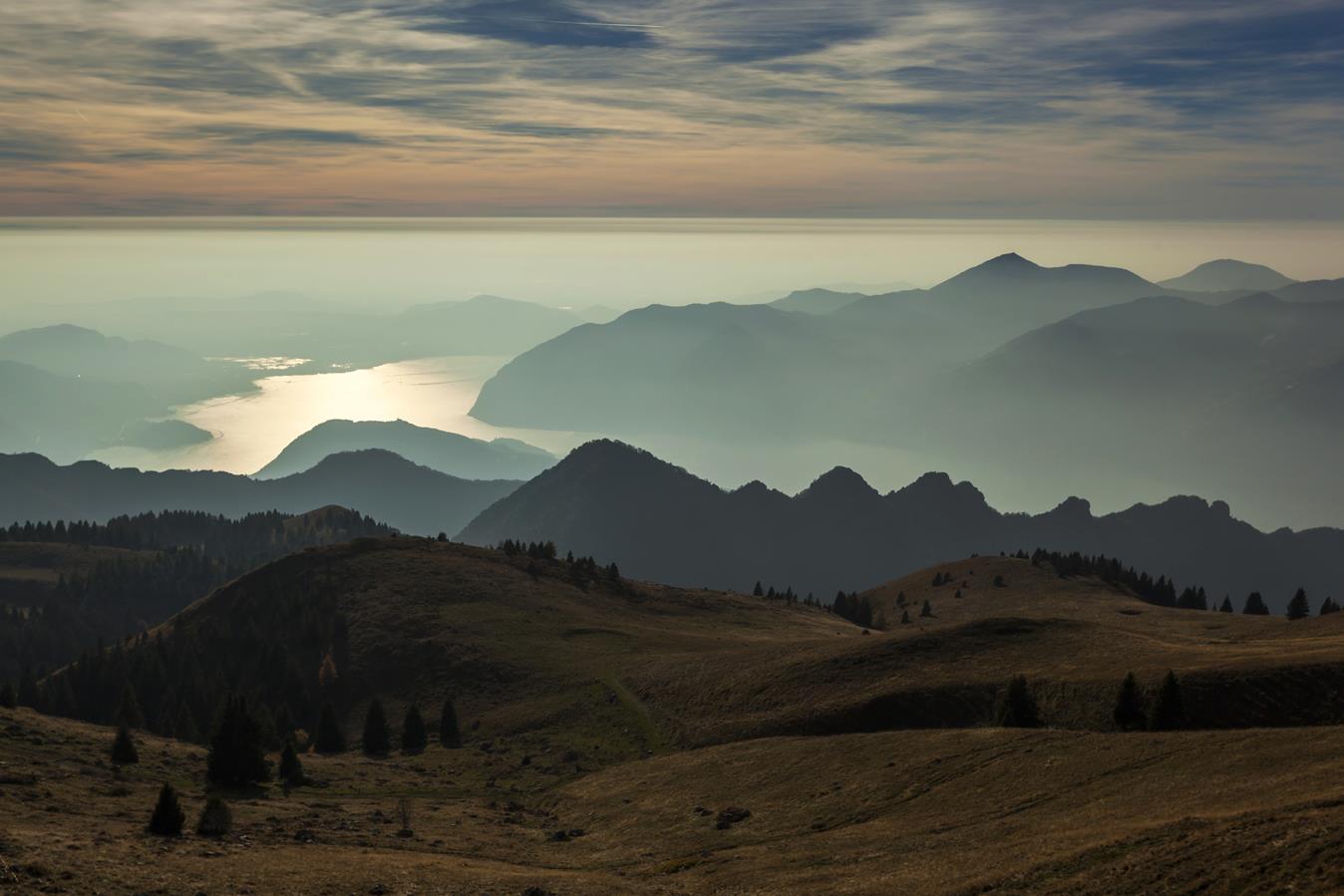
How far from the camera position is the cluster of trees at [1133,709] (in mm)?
69812

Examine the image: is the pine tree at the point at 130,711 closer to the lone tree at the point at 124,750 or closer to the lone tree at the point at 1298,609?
the lone tree at the point at 124,750

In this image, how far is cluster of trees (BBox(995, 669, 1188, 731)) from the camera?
229 feet

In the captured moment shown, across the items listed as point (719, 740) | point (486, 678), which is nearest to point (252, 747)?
point (719, 740)

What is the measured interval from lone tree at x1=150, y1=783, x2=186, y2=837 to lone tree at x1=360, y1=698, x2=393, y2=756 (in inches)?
1907

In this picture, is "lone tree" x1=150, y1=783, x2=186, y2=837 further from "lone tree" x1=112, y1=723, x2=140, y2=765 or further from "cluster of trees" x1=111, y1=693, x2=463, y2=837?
"lone tree" x1=112, y1=723, x2=140, y2=765

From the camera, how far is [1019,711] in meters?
75.0

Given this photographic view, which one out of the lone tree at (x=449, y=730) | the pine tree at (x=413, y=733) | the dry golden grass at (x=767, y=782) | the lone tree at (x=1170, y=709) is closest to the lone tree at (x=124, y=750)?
the dry golden grass at (x=767, y=782)

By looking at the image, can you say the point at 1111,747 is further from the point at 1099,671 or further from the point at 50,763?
the point at 50,763

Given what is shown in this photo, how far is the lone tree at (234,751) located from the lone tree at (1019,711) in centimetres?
5659

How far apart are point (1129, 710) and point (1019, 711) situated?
24.9ft

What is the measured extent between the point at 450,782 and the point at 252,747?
689 inches

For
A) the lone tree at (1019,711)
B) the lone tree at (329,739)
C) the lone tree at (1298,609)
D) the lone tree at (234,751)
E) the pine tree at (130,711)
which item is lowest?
the lone tree at (329,739)

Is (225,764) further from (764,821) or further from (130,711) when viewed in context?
(764,821)

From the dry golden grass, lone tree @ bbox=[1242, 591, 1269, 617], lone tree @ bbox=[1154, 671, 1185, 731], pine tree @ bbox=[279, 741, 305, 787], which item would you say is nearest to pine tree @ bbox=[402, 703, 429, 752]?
the dry golden grass
